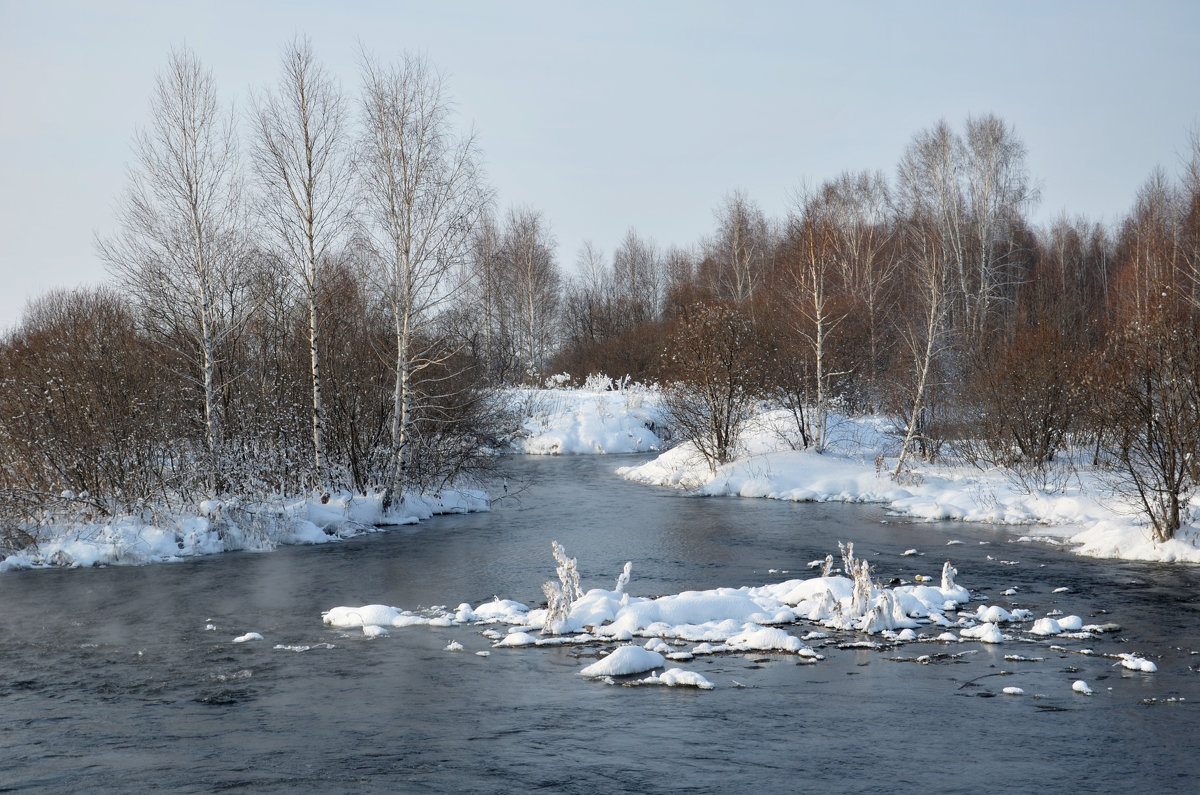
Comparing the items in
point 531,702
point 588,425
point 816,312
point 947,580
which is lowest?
point 531,702

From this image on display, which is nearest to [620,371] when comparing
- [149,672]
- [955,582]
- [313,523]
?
[313,523]

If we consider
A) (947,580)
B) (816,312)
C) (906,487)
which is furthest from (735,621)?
(816,312)

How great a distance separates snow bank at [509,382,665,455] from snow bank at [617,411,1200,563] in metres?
7.26

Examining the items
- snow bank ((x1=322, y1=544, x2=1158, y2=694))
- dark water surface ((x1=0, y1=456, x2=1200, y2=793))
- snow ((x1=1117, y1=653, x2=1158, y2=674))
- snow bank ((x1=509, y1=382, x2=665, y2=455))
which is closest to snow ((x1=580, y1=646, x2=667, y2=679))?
snow bank ((x1=322, y1=544, x2=1158, y2=694))

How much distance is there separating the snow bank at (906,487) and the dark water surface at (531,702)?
5.37 feet

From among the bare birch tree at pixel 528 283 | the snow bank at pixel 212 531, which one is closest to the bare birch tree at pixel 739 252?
the bare birch tree at pixel 528 283

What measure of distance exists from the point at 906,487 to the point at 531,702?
16030 mm

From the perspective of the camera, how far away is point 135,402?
16.8 meters

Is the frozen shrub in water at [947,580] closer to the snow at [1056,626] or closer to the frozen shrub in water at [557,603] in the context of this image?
the snow at [1056,626]

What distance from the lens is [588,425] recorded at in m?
37.8

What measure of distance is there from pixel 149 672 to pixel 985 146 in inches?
1729

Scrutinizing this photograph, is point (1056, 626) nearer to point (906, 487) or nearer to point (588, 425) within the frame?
point (906, 487)

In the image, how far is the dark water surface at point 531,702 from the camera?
609 centimetres

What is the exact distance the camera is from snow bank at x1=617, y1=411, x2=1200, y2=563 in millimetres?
14609
